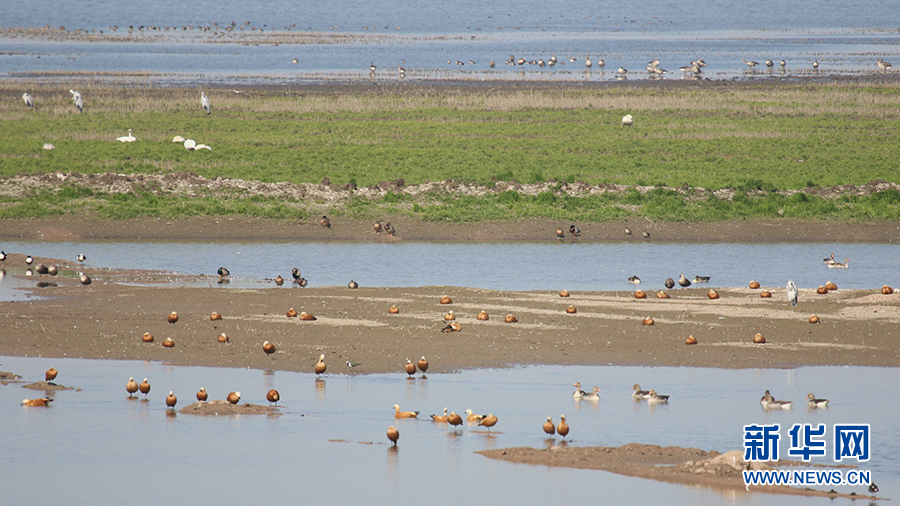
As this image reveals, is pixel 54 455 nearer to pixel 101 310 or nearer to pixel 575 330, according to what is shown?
pixel 101 310

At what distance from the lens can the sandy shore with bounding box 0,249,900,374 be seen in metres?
18.2

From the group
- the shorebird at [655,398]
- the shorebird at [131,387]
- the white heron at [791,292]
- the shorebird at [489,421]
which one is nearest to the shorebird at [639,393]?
the shorebird at [655,398]

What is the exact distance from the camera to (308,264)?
27.2m

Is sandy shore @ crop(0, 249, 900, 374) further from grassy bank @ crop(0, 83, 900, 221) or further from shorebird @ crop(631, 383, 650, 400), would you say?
grassy bank @ crop(0, 83, 900, 221)

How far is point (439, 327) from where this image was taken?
20.0 m

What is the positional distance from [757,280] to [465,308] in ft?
26.0

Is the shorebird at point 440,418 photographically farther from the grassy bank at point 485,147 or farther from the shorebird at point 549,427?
the grassy bank at point 485,147

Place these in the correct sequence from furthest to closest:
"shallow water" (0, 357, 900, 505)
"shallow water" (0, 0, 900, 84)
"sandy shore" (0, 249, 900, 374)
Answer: "shallow water" (0, 0, 900, 84)
"sandy shore" (0, 249, 900, 374)
"shallow water" (0, 357, 900, 505)

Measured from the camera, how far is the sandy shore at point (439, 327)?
18188 millimetres

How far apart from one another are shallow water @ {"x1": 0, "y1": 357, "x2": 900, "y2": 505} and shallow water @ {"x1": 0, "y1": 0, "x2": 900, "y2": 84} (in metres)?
43.9

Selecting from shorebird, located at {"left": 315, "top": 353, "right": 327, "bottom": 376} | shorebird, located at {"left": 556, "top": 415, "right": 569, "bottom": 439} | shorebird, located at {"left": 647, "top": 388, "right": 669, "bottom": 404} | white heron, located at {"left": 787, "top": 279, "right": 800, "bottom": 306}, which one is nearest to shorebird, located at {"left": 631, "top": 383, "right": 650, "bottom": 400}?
shorebird, located at {"left": 647, "top": 388, "right": 669, "bottom": 404}

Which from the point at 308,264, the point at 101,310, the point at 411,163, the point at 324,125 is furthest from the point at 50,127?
the point at 101,310

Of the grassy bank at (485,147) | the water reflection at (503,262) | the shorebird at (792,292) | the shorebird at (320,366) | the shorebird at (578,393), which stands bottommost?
the shorebird at (578,393)

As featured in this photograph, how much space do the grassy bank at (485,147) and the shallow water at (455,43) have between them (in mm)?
12425
